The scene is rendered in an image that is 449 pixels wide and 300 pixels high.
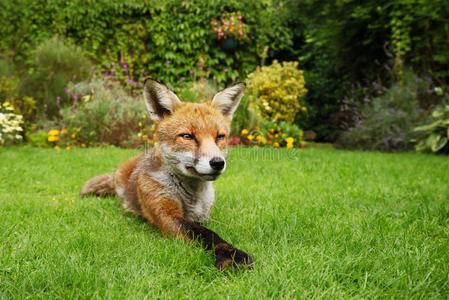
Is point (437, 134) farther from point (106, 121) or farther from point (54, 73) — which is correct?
point (54, 73)

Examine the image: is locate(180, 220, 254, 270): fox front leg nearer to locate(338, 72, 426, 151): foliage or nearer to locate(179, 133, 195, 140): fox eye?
locate(179, 133, 195, 140): fox eye

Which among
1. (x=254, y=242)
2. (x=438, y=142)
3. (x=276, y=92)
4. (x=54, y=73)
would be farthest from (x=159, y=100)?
(x=54, y=73)

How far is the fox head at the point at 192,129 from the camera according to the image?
2.92m

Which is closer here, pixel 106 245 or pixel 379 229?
pixel 106 245

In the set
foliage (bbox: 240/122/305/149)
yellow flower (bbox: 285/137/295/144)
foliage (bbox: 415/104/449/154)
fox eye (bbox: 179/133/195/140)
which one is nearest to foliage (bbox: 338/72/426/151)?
foliage (bbox: 415/104/449/154)

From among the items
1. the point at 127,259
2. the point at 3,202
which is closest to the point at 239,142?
the point at 3,202

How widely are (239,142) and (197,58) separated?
138 inches

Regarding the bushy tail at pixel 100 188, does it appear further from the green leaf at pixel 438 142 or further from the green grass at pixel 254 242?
the green leaf at pixel 438 142

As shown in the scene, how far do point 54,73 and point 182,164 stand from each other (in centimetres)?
800

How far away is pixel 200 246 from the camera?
106 inches

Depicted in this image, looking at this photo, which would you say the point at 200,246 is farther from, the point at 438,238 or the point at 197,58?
the point at 197,58

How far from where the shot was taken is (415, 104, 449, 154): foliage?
26.3ft

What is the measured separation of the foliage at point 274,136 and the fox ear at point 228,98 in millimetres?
4537

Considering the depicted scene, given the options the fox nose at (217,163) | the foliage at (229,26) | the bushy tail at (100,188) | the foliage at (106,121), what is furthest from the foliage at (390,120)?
the fox nose at (217,163)
